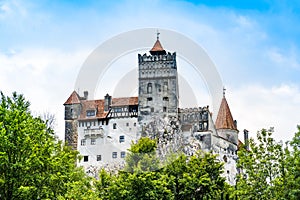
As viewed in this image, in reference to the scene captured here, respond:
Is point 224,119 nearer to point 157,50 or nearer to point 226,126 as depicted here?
point 226,126

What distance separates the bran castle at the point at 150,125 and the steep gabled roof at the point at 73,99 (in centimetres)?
209

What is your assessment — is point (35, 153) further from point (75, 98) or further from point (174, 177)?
point (75, 98)

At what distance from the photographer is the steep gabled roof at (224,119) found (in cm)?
7038

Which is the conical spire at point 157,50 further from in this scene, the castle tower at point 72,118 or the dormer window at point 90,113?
the castle tower at point 72,118

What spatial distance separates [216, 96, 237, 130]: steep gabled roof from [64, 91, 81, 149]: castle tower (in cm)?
1785

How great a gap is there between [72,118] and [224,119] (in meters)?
19.3

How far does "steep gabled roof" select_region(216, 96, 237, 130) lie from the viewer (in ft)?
231

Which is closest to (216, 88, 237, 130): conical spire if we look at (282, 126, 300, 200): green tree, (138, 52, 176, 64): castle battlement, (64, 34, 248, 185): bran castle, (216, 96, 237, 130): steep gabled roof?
(216, 96, 237, 130): steep gabled roof

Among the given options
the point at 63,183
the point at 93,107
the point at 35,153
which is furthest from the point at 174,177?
the point at 93,107

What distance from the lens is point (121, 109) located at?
6781 centimetres

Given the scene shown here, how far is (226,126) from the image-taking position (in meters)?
70.3

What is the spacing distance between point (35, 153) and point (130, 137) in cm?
3842

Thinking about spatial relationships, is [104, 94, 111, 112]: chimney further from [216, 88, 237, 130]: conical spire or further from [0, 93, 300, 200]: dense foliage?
[0, 93, 300, 200]: dense foliage

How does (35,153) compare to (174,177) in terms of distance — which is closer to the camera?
(35,153)
